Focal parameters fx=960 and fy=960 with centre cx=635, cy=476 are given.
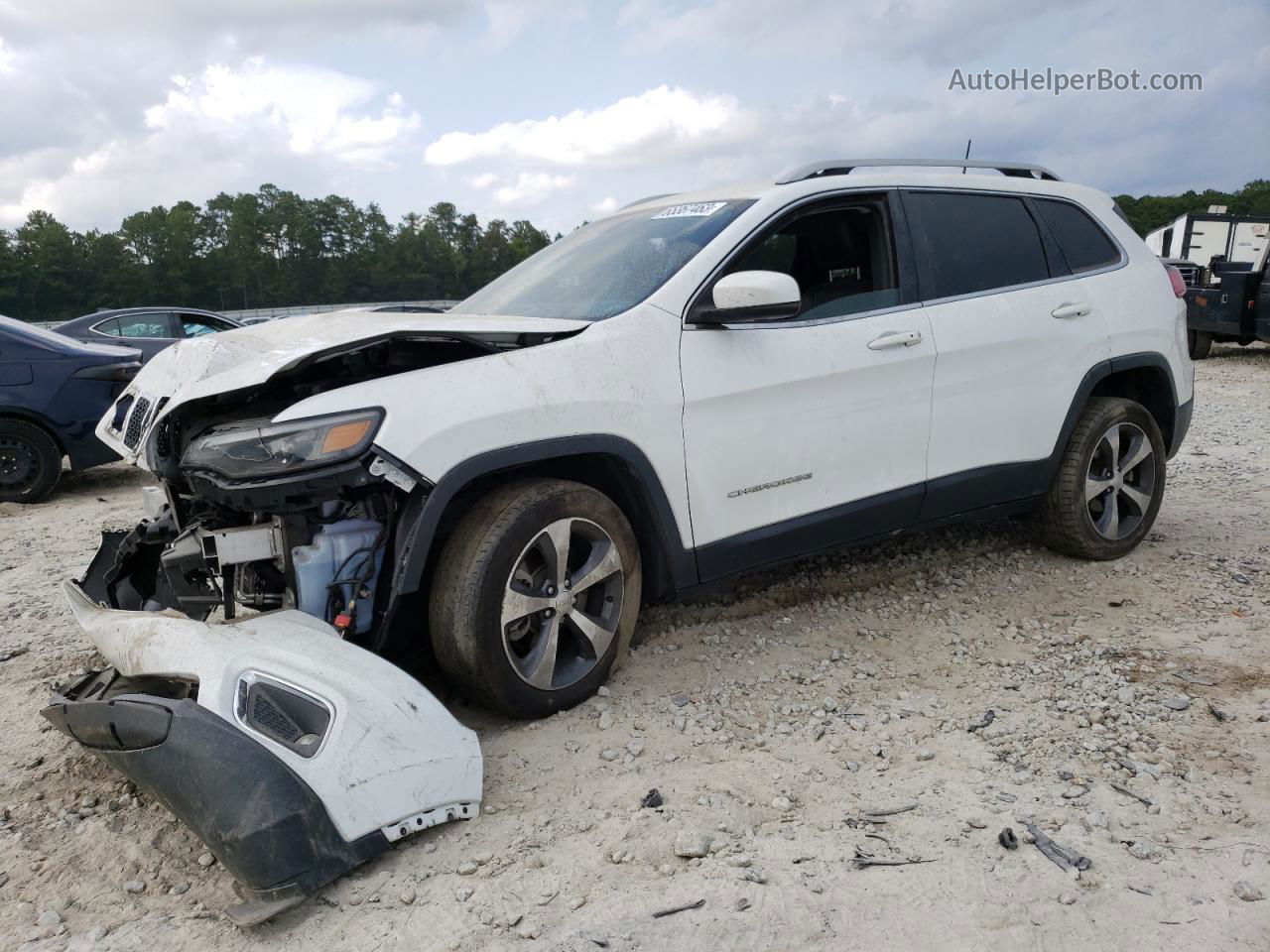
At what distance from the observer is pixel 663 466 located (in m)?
3.22

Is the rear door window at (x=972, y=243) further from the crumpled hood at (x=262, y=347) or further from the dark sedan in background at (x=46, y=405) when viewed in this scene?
the dark sedan in background at (x=46, y=405)

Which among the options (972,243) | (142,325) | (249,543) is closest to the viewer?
(249,543)

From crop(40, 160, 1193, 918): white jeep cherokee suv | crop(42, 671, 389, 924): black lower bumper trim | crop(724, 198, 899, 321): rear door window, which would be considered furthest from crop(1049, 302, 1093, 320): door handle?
crop(42, 671, 389, 924): black lower bumper trim

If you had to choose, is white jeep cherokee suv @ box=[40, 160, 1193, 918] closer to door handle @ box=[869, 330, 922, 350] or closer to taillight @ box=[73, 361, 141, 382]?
door handle @ box=[869, 330, 922, 350]

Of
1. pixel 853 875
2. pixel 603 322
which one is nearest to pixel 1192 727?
pixel 853 875

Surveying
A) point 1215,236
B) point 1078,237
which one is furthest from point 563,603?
point 1215,236

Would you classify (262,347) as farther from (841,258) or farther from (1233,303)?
(1233,303)

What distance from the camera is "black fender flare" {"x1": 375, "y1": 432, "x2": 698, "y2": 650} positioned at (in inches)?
110

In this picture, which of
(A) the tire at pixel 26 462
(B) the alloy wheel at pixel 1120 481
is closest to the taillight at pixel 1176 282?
→ (B) the alloy wheel at pixel 1120 481

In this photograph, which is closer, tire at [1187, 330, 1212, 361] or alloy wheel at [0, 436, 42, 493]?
alloy wheel at [0, 436, 42, 493]

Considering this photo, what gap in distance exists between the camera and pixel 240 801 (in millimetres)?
2227

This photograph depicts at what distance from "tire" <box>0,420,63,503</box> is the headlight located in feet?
18.1

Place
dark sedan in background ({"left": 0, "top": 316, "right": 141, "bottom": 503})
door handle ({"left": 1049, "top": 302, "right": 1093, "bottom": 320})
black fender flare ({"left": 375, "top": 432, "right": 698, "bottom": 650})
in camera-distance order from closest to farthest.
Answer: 1. black fender flare ({"left": 375, "top": 432, "right": 698, "bottom": 650})
2. door handle ({"left": 1049, "top": 302, "right": 1093, "bottom": 320})
3. dark sedan in background ({"left": 0, "top": 316, "right": 141, "bottom": 503})

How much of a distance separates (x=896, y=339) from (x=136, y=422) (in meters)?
2.76
